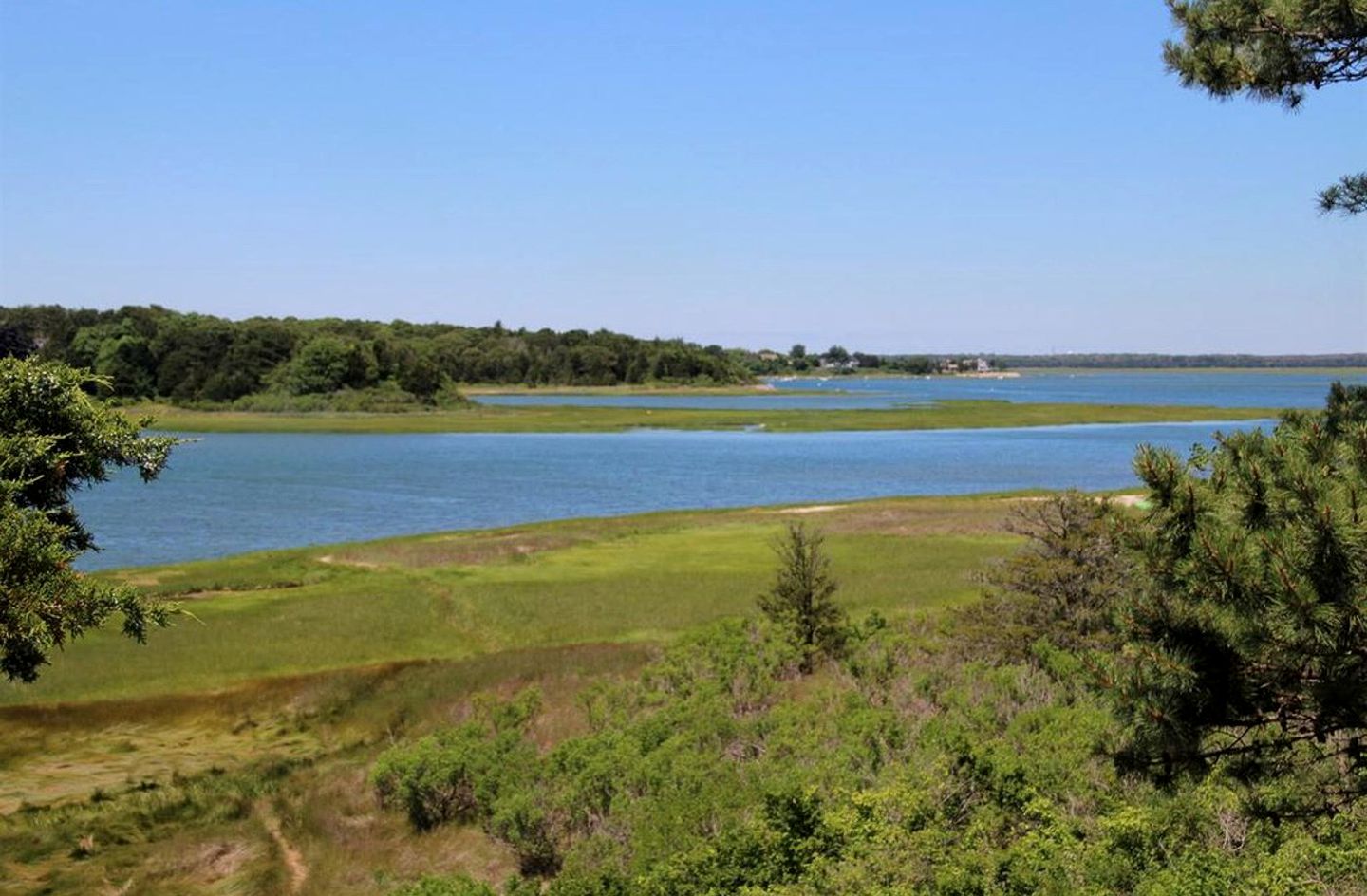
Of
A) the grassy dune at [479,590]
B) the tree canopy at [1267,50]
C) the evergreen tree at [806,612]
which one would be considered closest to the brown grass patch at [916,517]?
the grassy dune at [479,590]

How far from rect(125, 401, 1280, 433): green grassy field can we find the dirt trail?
96.9m

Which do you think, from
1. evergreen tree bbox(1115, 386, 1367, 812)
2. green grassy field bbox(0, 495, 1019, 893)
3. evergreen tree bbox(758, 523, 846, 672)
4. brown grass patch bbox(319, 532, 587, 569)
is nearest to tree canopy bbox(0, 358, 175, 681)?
green grassy field bbox(0, 495, 1019, 893)

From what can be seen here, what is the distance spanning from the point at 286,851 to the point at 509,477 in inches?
2170

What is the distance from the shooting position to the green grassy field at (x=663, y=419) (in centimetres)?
11762

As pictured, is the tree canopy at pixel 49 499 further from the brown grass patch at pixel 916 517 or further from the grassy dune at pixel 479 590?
the brown grass patch at pixel 916 517

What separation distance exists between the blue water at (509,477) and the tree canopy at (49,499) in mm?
30299

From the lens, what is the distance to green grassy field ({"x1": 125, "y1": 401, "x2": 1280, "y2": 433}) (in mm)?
117625

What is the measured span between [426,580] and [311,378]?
12595 cm

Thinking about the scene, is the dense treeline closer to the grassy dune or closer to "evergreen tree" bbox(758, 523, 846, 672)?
the grassy dune

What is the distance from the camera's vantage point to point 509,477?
70375 millimetres

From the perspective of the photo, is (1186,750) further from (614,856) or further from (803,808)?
(614,856)

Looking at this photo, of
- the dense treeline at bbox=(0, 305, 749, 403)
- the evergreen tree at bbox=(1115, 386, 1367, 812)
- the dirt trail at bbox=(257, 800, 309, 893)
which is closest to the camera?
the evergreen tree at bbox=(1115, 386, 1367, 812)

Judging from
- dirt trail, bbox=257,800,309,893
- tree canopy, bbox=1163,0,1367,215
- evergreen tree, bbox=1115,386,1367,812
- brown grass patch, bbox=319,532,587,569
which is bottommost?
dirt trail, bbox=257,800,309,893

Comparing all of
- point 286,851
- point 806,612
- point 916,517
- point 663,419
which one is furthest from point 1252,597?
point 663,419
